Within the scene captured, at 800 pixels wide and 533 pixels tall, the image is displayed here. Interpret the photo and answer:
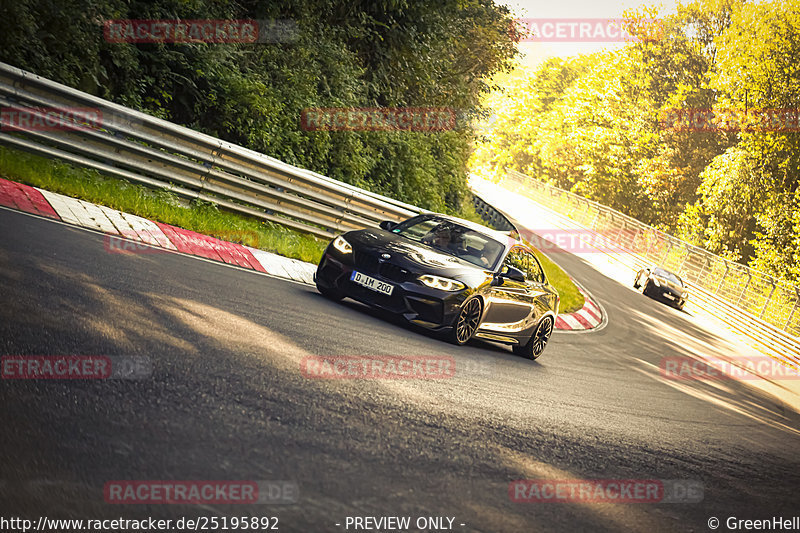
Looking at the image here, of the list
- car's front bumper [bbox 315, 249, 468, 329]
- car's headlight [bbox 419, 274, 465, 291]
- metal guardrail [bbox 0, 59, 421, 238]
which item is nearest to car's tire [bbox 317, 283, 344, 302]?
car's front bumper [bbox 315, 249, 468, 329]

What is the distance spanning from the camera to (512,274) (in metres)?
9.68

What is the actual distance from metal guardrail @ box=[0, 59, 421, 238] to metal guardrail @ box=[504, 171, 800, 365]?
23.4 metres

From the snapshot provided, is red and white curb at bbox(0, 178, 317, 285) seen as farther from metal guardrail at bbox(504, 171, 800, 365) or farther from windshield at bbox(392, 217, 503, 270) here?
metal guardrail at bbox(504, 171, 800, 365)

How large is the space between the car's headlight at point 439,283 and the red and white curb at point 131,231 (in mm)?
2250

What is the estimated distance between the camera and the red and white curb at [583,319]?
56.4 feet

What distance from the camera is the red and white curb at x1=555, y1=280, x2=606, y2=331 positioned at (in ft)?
56.4

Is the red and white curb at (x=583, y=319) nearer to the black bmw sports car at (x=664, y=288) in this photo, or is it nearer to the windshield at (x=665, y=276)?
the black bmw sports car at (x=664, y=288)

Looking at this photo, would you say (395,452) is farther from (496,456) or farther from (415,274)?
(415,274)

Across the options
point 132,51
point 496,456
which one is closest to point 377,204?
point 132,51

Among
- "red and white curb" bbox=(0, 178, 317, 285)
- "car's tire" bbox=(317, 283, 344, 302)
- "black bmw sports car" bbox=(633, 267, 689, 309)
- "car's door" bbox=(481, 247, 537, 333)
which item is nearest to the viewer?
"red and white curb" bbox=(0, 178, 317, 285)

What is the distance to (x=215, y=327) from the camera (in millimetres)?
6148

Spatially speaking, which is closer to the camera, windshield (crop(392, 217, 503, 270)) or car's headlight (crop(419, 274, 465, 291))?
car's headlight (crop(419, 274, 465, 291))

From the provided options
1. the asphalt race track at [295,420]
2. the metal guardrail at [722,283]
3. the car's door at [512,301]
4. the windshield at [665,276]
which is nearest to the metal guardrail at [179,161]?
the asphalt race track at [295,420]

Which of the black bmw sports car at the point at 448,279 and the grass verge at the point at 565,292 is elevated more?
the black bmw sports car at the point at 448,279
